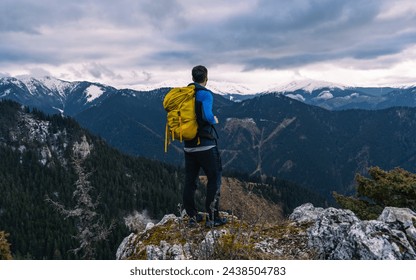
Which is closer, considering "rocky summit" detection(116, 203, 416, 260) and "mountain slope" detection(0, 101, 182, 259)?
"rocky summit" detection(116, 203, 416, 260)

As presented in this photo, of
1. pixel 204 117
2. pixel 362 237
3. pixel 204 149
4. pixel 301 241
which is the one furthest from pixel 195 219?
pixel 362 237

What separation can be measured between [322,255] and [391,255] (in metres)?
1.49

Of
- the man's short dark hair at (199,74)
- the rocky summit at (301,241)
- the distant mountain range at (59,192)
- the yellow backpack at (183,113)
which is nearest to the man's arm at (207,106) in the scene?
the yellow backpack at (183,113)

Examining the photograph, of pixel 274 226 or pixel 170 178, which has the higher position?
pixel 274 226

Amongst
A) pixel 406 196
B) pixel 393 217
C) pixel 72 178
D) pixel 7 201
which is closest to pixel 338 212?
pixel 393 217

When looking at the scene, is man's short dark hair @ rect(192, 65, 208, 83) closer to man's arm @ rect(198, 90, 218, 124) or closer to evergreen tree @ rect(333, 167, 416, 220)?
man's arm @ rect(198, 90, 218, 124)

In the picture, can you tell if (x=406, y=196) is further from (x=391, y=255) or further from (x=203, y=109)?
(x=203, y=109)

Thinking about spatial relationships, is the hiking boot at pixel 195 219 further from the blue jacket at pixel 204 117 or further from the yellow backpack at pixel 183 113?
the yellow backpack at pixel 183 113

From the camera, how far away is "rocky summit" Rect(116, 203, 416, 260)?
7.36m

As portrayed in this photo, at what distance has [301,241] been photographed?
9062 mm

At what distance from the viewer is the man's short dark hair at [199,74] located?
9680mm

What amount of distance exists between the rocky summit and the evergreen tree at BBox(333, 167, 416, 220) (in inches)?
308

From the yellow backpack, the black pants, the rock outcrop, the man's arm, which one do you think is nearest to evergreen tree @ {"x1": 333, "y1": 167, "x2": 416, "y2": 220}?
the rock outcrop

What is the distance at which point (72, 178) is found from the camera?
174 meters
